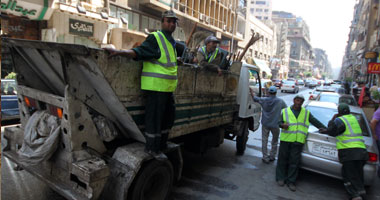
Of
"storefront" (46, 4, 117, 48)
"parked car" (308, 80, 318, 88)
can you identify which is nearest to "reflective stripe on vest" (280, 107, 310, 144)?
"storefront" (46, 4, 117, 48)

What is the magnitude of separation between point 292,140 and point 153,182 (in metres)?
2.66

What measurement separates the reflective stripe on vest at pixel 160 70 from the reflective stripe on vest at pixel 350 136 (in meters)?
3.10

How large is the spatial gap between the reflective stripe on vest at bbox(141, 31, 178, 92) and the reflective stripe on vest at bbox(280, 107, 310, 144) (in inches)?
105

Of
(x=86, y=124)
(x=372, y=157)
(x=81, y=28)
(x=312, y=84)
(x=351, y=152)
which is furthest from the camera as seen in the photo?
(x=312, y=84)

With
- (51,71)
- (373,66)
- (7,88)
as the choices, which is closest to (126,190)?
(51,71)

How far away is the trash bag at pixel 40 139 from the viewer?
9.08ft

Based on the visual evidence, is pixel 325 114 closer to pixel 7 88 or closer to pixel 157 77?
Answer: pixel 157 77

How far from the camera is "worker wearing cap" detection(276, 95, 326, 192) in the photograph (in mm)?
4504

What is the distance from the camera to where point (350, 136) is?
4094 mm

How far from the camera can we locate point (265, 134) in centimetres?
573

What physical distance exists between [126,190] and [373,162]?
399cm

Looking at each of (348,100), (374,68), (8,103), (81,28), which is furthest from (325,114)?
(81,28)

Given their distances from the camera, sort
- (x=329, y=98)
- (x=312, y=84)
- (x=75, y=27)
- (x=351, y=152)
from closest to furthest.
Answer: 1. (x=351, y=152)
2. (x=329, y=98)
3. (x=75, y=27)
4. (x=312, y=84)

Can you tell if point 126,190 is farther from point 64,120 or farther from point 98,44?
point 98,44
